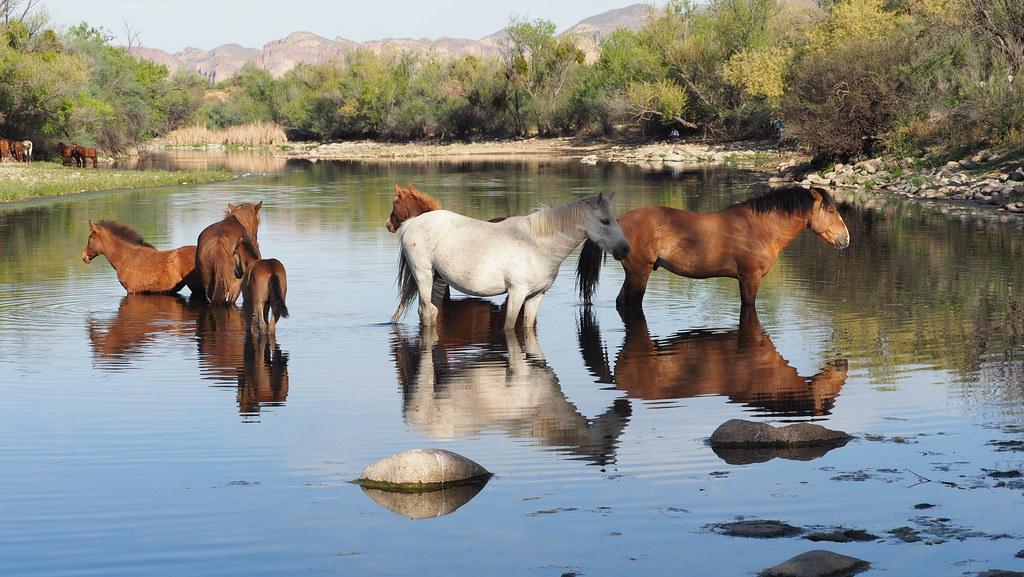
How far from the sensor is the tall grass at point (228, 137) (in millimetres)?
87438

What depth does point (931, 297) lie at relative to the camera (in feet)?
45.4

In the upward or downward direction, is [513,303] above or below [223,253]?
below

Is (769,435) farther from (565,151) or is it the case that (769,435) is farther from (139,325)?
(565,151)

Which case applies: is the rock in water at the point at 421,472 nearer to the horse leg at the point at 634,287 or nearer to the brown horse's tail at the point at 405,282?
the brown horse's tail at the point at 405,282

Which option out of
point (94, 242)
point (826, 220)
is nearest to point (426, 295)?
point (826, 220)

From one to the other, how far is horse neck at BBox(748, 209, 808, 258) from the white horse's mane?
265 cm

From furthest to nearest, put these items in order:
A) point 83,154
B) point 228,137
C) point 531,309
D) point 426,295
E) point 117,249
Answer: point 228,137
point 83,154
point 117,249
point 426,295
point 531,309

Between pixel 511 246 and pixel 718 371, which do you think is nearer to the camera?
pixel 718 371

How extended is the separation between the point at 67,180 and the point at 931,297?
3074 centimetres

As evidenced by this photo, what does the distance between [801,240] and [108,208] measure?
18192mm

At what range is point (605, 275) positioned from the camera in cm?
1653

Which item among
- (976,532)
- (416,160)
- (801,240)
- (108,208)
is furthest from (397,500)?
(416,160)

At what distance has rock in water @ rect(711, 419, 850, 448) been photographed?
291 inches

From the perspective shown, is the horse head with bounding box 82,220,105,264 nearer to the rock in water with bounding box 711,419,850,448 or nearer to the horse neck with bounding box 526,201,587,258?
the horse neck with bounding box 526,201,587,258
